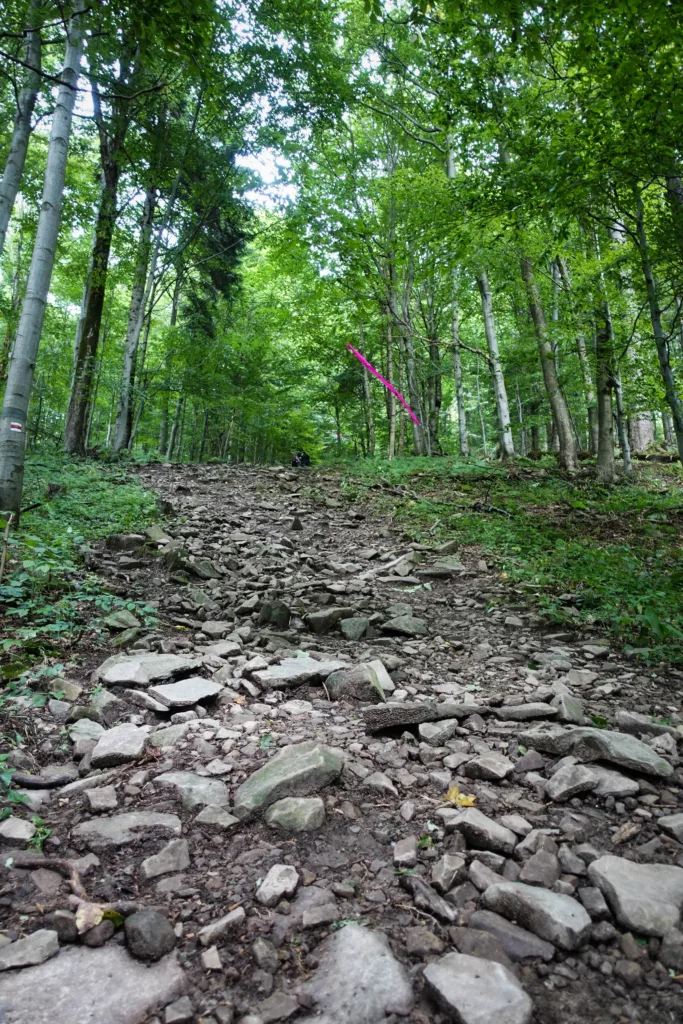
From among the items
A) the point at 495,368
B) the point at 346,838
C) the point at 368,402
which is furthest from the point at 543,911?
the point at 368,402

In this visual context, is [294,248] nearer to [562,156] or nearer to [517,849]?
[562,156]

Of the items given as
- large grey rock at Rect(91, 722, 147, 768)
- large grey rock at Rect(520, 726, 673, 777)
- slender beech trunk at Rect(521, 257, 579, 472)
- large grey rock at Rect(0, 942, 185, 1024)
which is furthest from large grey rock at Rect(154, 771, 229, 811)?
slender beech trunk at Rect(521, 257, 579, 472)

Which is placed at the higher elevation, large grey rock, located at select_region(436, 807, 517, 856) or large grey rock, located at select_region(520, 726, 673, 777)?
large grey rock, located at select_region(520, 726, 673, 777)

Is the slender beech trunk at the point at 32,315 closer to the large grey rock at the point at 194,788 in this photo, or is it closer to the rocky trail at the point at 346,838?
the rocky trail at the point at 346,838

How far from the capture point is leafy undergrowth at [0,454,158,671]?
4059 millimetres

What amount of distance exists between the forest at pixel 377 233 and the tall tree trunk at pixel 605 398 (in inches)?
2.1

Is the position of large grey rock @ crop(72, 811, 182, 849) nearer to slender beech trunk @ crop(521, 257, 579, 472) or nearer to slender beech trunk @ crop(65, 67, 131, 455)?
slender beech trunk @ crop(521, 257, 579, 472)

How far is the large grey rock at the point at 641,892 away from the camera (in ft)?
5.73


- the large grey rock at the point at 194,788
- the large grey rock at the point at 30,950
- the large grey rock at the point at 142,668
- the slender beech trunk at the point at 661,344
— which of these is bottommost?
the large grey rock at the point at 30,950

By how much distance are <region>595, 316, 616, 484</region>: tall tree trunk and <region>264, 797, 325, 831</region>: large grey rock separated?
9.85 metres

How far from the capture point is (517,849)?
2.18 metres

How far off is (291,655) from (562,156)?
5.98 metres

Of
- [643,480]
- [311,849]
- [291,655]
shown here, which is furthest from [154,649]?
[643,480]

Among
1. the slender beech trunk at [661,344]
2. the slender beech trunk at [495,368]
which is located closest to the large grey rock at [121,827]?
the slender beech trunk at [661,344]
